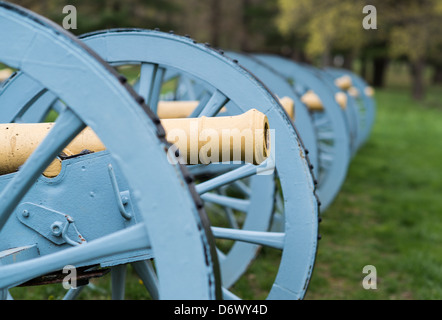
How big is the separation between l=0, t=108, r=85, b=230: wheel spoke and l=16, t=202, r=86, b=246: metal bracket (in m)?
0.58

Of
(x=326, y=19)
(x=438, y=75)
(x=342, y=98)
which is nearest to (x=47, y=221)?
(x=342, y=98)

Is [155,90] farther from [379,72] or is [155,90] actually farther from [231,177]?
[379,72]

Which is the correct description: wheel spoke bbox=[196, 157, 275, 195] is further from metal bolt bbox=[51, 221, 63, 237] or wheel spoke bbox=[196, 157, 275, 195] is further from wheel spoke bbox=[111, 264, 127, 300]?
wheel spoke bbox=[111, 264, 127, 300]

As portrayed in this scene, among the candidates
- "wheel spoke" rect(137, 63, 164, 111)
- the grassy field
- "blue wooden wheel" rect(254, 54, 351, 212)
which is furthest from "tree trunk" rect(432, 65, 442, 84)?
"wheel spoke" rect(137, 63, 164, 111)

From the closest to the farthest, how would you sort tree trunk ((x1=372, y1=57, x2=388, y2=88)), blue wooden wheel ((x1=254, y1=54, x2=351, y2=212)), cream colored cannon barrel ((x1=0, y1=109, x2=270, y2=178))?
cream colored cannon barrel ((x1=0, y1=109, x2=270, y2=178)) < blue wooden wheel ((x1=254, y1=54, x2=351, y2=212)) < tree trunk ((x1=372, y1=57, x2=388, y2=88))

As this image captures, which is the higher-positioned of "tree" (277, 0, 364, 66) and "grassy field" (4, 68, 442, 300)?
"tree" (277, 0, 364, 66)

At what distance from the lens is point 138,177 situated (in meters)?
1.21

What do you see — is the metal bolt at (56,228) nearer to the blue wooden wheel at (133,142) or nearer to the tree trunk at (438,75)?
the blue wooden wheel at (133,142)

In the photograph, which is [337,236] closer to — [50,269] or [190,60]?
[190,60]

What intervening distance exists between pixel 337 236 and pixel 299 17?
59.2 ft

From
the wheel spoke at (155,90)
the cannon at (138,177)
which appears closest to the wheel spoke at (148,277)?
the cannon at (138,177)

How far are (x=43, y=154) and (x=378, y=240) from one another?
418 cm

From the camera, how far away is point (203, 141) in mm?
1848

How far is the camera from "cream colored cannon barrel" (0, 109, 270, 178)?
1776 mm
